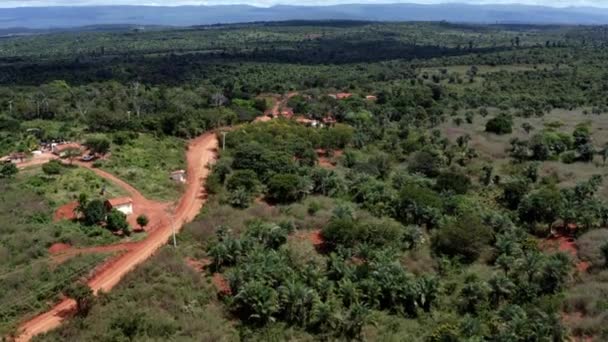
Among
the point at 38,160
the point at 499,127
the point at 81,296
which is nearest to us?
the point at 81,296

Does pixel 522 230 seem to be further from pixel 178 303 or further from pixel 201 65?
pixel 201 65

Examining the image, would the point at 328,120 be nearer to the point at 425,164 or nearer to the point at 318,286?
the point at 425,164

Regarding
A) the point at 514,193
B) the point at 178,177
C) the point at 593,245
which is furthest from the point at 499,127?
the point at 178,177

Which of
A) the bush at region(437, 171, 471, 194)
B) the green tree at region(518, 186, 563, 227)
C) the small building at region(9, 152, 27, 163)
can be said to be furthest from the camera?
the small building at region(9, 152, 27, 163)

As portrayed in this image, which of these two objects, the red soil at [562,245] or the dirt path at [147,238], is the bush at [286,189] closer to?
the dirt path at [147,238]

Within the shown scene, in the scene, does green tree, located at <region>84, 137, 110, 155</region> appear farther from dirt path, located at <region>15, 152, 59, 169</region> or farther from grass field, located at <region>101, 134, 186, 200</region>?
dirt path, located at <region>15, 152, 59, 169</region>

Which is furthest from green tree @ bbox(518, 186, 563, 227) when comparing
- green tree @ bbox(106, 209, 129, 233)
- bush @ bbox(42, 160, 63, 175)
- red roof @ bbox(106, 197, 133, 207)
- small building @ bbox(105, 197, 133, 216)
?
bush @ bbox(42, 160, 63, 175)

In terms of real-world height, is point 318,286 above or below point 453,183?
below

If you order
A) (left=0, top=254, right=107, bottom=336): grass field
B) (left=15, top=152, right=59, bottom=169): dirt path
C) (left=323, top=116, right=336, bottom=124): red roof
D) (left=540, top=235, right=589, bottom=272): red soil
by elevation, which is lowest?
(left=540, top=235, right=589, bottom=272): red soil
